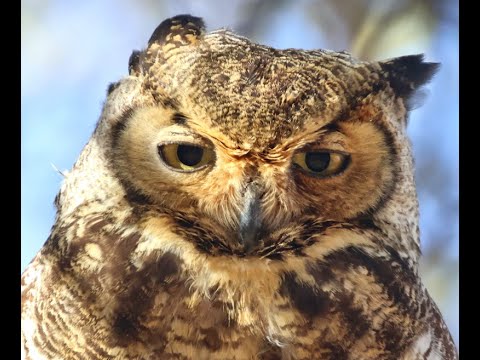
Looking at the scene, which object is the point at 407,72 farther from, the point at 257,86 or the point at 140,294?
the point at 140,294

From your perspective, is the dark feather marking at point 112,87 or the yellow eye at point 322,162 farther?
the dark feather marking at point 112,87

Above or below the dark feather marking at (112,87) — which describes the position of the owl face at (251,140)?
below

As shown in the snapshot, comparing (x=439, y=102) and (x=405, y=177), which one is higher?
(x=439, y=102)

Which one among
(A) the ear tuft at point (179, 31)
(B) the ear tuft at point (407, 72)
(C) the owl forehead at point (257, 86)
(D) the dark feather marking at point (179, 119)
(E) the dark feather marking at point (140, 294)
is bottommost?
(E) the dark feather marking at point (140, 294)

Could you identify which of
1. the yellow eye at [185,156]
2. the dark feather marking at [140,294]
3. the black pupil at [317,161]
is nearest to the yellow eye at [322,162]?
the black pupil at [317,161]

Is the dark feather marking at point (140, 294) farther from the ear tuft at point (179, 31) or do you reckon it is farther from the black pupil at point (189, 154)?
the ear tuft at point (179, 31)

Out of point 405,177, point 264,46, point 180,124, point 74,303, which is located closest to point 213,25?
point 264,46

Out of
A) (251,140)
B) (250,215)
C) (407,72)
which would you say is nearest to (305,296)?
(250,215)
